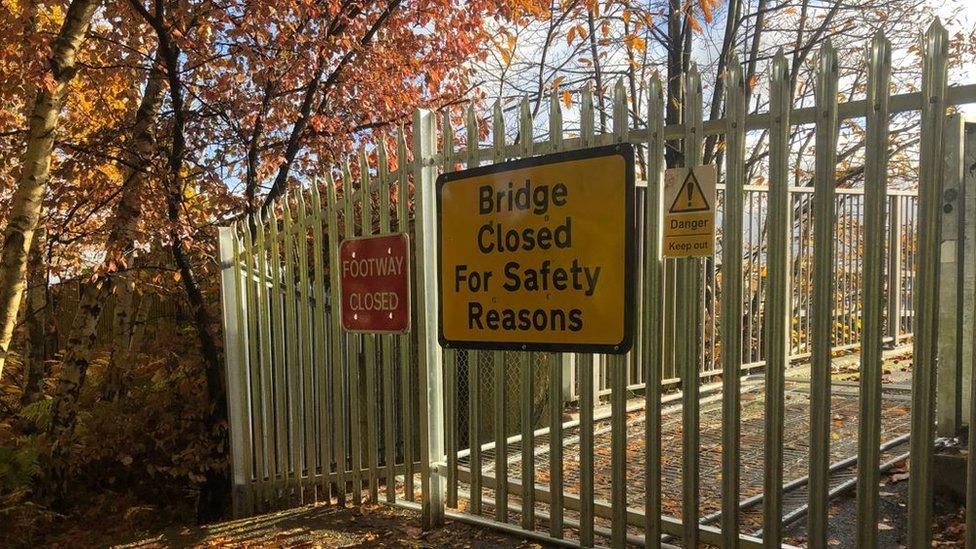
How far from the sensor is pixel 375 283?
467cm

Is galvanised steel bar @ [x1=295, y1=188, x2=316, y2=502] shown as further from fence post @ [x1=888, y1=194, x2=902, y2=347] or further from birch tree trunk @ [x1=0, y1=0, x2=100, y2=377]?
fence post @ [x1=888, y1=194, x2=902, y2=347]

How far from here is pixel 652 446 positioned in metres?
3.40

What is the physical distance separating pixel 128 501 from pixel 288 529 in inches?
167

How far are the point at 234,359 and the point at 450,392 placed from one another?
2.40 meters

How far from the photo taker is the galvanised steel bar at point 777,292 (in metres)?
2.97

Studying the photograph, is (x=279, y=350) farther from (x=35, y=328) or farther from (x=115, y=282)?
(x=35, y=328)

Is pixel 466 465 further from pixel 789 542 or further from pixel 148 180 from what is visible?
pixel 148 180

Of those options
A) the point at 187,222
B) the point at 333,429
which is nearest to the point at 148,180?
the point at 187,222

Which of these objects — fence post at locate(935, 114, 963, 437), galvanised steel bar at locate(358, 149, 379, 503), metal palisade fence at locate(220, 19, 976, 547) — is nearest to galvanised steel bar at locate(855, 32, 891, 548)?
metal palisade fence at locate(220, 19, 976, 547)

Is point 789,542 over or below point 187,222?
below

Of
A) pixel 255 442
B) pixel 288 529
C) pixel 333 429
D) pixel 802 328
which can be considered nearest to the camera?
pixel 288 529

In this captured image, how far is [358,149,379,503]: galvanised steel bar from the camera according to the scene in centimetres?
472

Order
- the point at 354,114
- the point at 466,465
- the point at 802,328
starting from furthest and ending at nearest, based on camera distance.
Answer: the point at 802,328 → the point at 354,114 → the point at 466,465

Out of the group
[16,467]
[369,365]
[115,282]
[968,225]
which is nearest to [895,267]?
[968,225]
